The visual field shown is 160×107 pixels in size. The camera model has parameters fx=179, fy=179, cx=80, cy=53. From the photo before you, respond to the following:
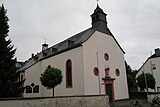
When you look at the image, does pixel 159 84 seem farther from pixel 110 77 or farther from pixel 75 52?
pixel 75 52

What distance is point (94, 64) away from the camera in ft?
71.1

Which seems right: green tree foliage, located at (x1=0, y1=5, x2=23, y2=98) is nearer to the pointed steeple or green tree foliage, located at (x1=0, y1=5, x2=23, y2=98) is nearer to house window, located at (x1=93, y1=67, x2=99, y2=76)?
house window, located at (x1=93, y1=67, x2=99, y2=76)

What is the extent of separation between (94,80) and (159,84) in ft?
64.9

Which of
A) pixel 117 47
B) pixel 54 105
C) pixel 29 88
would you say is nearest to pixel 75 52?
pixel 117 47

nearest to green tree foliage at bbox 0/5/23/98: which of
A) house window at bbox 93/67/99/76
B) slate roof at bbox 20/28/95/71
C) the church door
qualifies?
slate roof at bbox 20/28/95/71

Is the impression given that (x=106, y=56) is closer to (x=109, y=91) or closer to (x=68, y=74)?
(x=109, y=91)

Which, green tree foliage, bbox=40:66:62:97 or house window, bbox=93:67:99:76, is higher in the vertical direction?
house window, bbox=93:67:99:76

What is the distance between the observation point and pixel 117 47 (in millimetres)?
26656

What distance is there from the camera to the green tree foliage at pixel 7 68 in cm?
1580

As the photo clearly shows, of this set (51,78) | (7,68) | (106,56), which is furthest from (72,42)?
(7,68)

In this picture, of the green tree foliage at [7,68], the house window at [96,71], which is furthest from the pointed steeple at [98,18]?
the green tree foliage at [7,68]

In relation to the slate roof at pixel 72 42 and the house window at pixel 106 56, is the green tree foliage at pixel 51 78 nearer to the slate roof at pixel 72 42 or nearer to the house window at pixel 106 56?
the slate roof at pixel 72 42

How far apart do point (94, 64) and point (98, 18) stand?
6915 mm

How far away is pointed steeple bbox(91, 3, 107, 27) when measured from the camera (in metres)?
24.7
